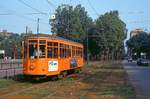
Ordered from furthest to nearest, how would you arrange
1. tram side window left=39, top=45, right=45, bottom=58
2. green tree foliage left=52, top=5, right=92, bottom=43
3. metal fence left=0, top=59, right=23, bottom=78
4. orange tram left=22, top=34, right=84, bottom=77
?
green tree foliage left=52, top=5, right=92, bottom=43, metal fence left=0, top=59, right=23, bottom=78, tram side window left=39, top=45, right=45, bottom=58, orange tram left=22, top=34, right=84, bottom=77

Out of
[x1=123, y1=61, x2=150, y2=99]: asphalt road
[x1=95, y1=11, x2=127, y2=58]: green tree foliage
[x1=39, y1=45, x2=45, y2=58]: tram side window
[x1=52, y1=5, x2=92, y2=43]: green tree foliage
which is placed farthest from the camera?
[x1=95, y1=11, x2=127, y2=58]: green tree foliage

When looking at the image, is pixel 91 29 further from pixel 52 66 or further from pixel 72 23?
pixel 52 66

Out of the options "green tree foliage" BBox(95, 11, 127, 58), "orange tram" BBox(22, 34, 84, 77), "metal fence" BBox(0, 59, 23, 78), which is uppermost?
"green tree foliage" BBox(95, 11, 127, 58)

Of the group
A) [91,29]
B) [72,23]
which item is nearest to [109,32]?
[91,29]

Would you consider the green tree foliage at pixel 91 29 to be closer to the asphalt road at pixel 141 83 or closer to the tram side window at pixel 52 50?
the asphalt road at pixel 141 83

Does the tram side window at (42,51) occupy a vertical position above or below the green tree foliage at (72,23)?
below

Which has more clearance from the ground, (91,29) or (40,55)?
(91,29)

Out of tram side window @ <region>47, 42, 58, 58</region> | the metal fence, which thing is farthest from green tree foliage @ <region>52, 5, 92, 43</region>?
tram side window @ <region>47, 42, 58, 58</region>

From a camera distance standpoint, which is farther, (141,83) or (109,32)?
(109,32)

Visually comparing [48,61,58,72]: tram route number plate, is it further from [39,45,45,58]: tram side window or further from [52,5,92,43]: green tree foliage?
[52,5,92,43]: green tree foliage

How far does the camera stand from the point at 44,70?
26.8 metres

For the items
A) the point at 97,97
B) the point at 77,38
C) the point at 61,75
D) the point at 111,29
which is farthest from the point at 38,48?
the point at 111,29

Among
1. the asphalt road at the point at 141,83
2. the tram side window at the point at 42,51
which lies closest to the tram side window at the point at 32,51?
the tram side window at the point at 42,51

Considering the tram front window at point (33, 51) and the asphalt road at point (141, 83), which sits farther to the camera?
the tram front window at point (33, 51)
